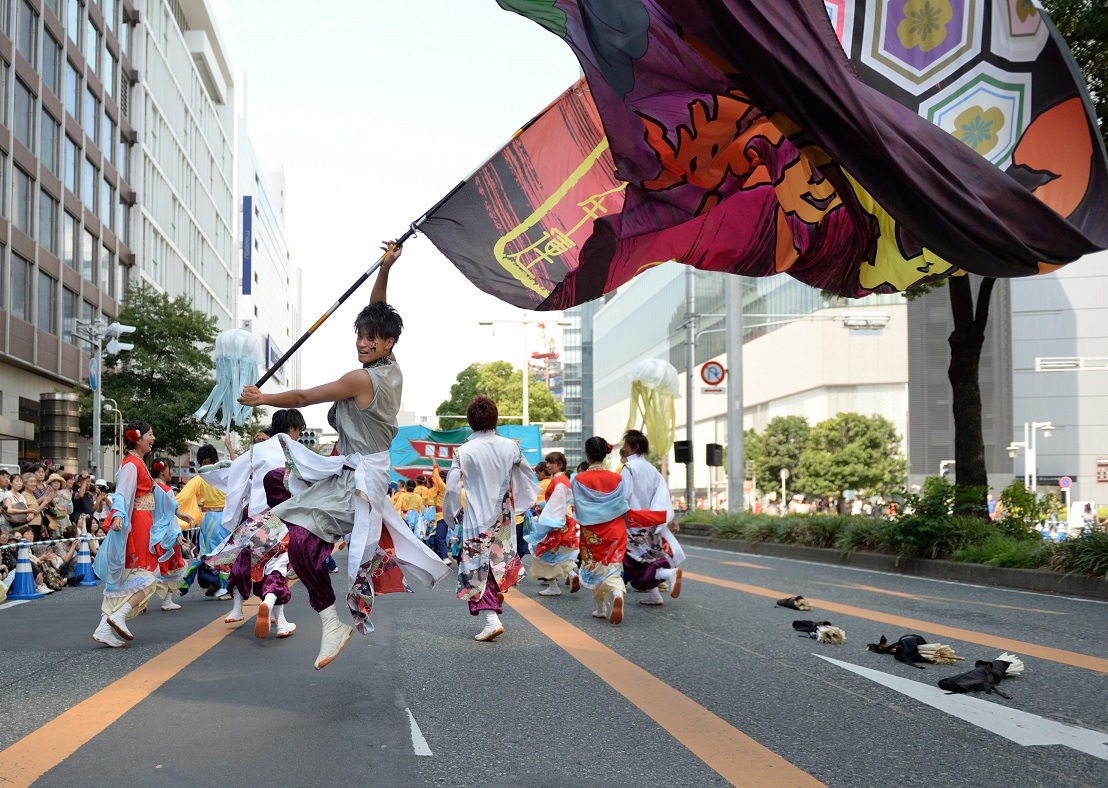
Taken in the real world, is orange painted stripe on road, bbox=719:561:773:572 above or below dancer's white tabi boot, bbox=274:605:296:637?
below

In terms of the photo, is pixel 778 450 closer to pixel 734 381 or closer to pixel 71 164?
pixel 734 381

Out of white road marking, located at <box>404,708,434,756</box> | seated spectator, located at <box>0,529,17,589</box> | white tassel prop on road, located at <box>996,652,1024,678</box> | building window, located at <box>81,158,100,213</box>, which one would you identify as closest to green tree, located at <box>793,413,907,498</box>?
building window, located at <box>81,158,100,213</box>

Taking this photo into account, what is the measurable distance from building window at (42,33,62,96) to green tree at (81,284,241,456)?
24.1 feet

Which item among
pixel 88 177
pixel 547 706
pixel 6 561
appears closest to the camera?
pixel 547 706

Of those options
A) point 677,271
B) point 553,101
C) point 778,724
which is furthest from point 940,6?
point 677,271

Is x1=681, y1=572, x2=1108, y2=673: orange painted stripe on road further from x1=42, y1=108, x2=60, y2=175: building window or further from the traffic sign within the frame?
x1=42, y1=108, x2=60, y2=175: building window

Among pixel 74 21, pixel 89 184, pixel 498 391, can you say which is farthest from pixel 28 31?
pixel 498 391

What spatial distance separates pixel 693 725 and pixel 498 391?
101m

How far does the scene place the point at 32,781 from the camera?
4.24 metres

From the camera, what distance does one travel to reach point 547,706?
5.78 metres

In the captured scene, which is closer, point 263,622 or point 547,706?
point 547,706

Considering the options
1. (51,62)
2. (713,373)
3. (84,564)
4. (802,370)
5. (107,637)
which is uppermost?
(51,62)

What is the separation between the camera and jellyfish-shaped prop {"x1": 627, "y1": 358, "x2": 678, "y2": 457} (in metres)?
20.5

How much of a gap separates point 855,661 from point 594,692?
6.43 ft
